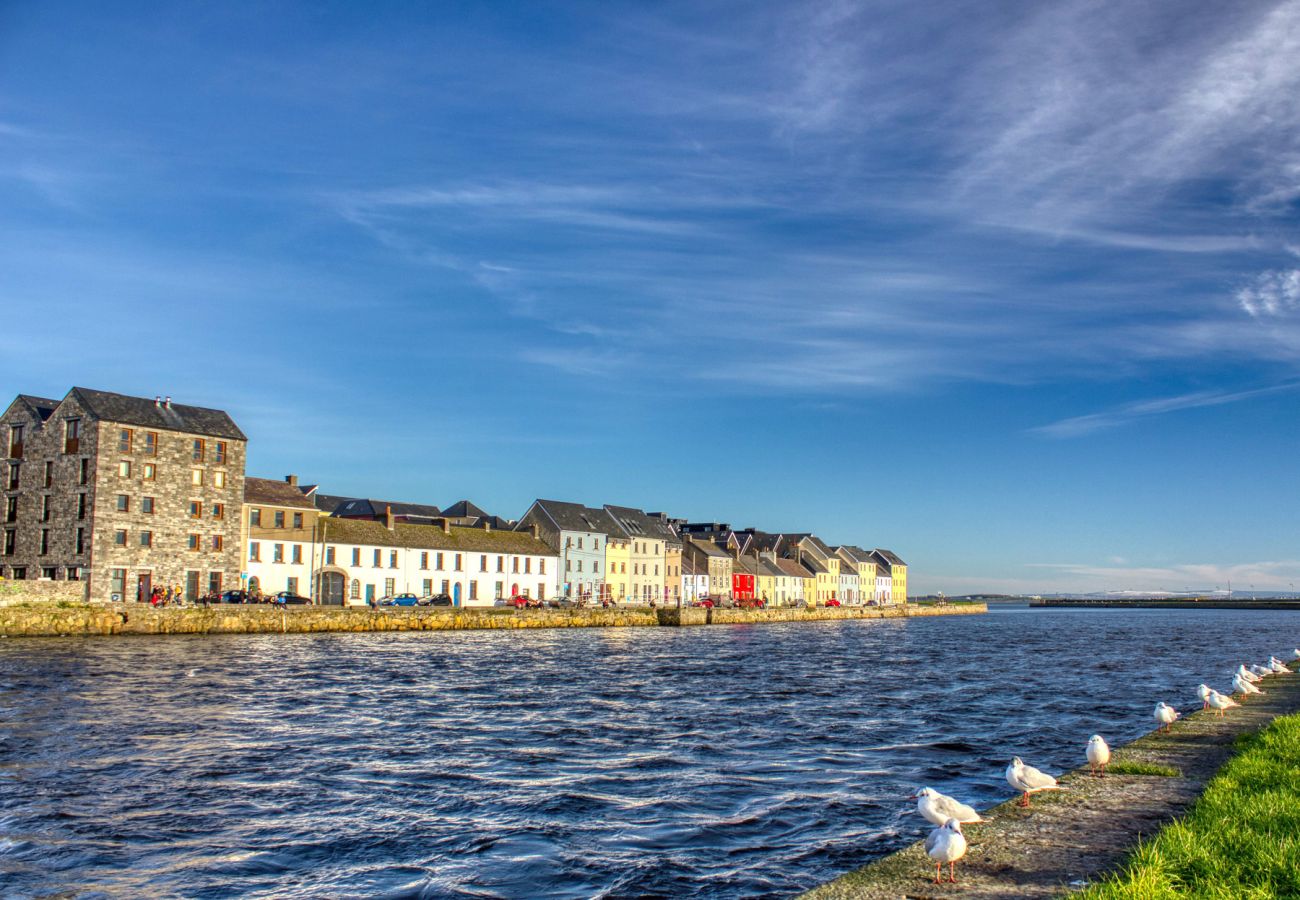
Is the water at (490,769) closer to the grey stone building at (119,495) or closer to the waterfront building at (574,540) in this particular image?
the grey stone building at (119,495)

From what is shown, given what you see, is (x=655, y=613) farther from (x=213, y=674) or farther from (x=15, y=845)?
(x=15, y=845)

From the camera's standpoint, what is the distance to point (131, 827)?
41.4 ft

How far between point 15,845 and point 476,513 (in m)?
103

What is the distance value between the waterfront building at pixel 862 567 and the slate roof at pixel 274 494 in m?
112

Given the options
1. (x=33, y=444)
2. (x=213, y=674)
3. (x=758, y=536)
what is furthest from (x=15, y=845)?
(x=758, y=536)

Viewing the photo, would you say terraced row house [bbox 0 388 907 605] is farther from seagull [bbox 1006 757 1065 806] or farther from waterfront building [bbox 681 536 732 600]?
seagull [bbox 1006 757 1065 806]

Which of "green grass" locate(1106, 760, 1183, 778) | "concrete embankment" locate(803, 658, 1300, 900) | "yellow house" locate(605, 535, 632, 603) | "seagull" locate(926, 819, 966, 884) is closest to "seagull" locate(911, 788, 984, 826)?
"concrete embankment" locate(803, 658, 1300, 900)

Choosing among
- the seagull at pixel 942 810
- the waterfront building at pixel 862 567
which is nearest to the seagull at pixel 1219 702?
the seagull at pixel 942 810

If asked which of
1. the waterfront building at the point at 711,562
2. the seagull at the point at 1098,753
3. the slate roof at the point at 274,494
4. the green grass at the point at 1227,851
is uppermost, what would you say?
the slate roof at the point at 274,494

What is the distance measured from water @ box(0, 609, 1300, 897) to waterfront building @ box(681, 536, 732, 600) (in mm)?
94612

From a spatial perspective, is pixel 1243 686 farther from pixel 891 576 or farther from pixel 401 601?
pixel 891 576

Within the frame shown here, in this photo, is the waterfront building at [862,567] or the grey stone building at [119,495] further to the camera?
the waterfront building at [862,567]

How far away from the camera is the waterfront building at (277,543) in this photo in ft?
240

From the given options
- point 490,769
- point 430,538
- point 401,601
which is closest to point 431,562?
point 430,538
